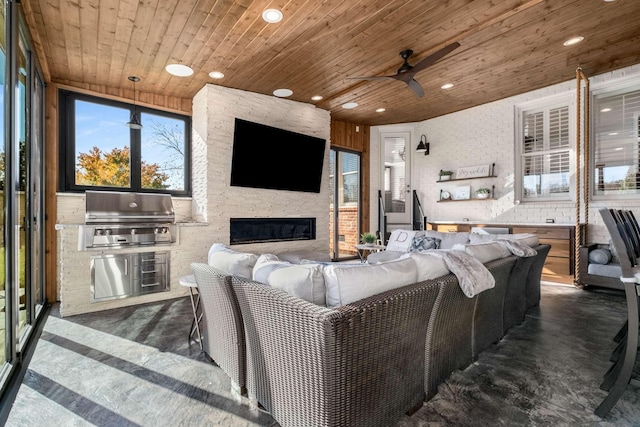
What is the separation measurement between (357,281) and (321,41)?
2.90 meters

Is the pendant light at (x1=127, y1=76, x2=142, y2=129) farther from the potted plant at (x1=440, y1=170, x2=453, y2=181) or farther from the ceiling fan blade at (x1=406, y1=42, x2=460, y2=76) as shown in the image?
the potted plant at (x1=440, y1=170, x2=453, y2=181)

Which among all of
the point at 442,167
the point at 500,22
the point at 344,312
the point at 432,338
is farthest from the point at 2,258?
the point at 442,167

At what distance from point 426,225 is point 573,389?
4539mm

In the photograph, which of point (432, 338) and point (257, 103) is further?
point (257, 103)

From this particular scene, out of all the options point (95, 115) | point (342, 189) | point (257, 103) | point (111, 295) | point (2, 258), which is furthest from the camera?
point (342, 189)

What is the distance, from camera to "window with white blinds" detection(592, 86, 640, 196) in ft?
14.3

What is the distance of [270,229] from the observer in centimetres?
511

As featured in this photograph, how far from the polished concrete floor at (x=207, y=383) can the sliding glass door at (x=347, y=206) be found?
4057 mm

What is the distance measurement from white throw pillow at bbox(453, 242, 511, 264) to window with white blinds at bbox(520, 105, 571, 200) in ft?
11.7

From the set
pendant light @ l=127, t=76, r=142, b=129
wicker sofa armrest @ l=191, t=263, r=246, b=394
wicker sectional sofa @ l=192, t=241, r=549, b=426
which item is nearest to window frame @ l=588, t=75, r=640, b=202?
wicker sectional sofa @ l=192, t=241, r=549, b=426

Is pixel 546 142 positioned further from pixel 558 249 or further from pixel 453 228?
pixel 453 228

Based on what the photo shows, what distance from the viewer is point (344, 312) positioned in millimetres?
1209

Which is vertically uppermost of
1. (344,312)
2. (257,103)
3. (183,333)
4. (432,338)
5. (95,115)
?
(257,103)

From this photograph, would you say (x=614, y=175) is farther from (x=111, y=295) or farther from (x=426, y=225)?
(x=111, y=295)
